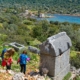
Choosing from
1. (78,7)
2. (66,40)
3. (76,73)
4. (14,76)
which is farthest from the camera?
(78,7)

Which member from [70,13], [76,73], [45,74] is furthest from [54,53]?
[70,13]

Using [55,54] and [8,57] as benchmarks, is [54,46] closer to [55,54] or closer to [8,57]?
[55,54]

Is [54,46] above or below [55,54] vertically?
above

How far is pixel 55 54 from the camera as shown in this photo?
1099 cm

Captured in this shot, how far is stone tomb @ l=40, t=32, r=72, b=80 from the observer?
1107 cm

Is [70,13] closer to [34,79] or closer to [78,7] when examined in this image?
[78,7]

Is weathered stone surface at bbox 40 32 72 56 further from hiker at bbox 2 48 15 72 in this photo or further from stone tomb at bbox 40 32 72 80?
hiker at bbox 2 48 15 72

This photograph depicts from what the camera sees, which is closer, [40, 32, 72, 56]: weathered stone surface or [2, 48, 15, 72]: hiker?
[2, 48, 15, 72]: hiker

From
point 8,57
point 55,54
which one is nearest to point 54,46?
point 55,54

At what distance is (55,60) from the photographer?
11.2m

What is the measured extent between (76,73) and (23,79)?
4.93 meters

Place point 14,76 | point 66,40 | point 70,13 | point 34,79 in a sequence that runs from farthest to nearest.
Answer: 1. point 70,13
2. point 66,40
3. point 34,79
4. point 14,76

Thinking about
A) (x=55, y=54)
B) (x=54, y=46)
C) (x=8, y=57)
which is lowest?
(x=8, y=57)

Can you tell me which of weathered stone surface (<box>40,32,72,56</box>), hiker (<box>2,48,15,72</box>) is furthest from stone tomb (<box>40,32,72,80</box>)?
hiker (<box>2,48,15,72</box>)
